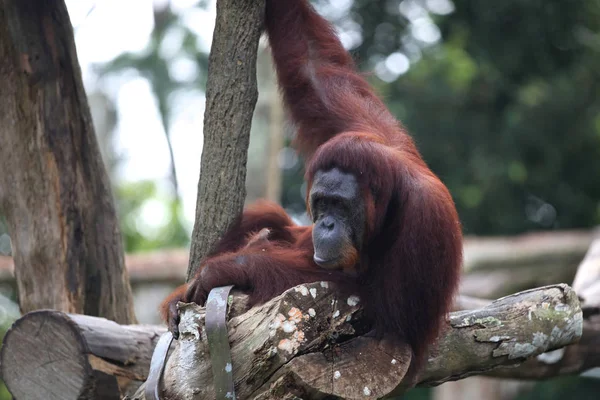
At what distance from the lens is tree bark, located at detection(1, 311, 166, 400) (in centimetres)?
357

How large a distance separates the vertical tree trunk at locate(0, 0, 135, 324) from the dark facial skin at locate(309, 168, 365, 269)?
56.7 inches

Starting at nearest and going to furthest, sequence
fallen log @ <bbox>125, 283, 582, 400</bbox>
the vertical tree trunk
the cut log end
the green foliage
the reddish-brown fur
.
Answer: fallen log @ <bbox>125, 283, 582, 400</bbox>
the reddish-brown fur
the cut log end
the vertical tree trunk
the green foliage

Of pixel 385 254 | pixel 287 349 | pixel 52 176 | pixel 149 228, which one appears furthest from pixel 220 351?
pixel 149 228

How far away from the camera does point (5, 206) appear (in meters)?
4.33

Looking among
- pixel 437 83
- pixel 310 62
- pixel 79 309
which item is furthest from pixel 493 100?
pixel 79 309

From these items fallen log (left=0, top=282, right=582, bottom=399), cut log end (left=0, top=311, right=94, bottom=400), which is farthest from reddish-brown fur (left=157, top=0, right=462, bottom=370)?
cut log end (left=0, top=311, right=94, bottom=400)

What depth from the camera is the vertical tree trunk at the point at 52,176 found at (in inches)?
163

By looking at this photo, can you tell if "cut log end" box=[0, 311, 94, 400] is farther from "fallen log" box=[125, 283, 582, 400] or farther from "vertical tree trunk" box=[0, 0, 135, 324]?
"vertical tree trunk" box=[0, 0, 135, 324]

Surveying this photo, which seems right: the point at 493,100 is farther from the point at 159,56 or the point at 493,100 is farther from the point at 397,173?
the point at 397,173

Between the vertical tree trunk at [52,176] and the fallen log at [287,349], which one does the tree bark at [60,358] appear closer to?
the fallen log at [287,349]

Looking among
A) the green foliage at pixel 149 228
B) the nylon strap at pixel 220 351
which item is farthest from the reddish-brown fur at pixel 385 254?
the green foliage at pixel 149 228

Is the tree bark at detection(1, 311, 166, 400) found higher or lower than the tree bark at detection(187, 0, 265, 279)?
lower

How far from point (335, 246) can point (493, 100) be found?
→ 11048 millimetres

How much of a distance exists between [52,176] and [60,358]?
1.08 m
